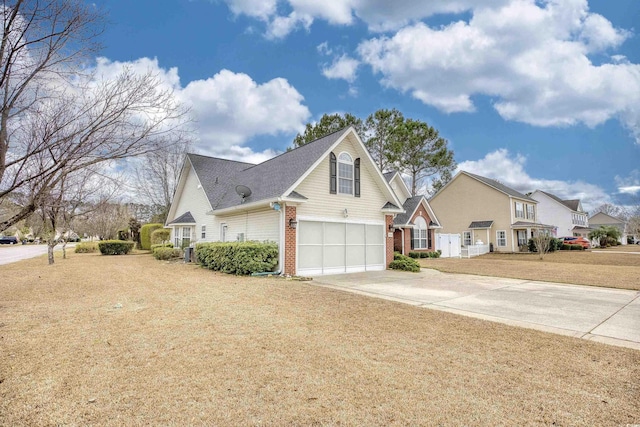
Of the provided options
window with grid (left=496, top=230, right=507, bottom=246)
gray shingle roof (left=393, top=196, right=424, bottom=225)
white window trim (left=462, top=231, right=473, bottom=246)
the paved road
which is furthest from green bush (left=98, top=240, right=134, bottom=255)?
window with grid (left=496, top=230, right=507, bottom=246)

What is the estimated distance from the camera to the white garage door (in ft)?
44.1

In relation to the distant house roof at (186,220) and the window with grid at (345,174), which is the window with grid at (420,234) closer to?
the window with grid at (345,174)

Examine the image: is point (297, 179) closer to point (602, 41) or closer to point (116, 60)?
point (116, 60)

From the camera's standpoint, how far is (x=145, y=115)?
454 centimetres

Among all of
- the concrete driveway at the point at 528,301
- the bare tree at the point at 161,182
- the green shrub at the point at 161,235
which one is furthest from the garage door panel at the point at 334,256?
the bare tree at the point at 161,182

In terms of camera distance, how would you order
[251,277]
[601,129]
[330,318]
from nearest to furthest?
[330,318], [251,277], [601,129]

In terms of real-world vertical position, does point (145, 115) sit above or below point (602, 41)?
below

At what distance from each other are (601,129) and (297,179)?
23111 millimetres

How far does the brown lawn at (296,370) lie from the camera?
118 inches

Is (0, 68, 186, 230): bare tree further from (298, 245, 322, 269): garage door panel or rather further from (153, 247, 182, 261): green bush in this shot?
(153, 247, 182, 261): green bush

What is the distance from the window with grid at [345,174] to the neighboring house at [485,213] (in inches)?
850

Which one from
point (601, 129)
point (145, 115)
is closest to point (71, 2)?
point (145, 115)

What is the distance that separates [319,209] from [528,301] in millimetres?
7971

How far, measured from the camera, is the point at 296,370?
12.9 ft
